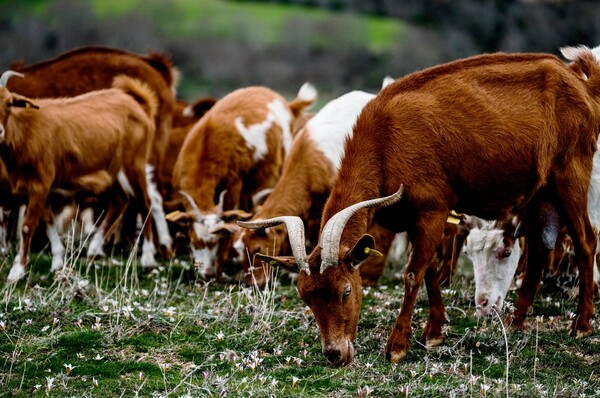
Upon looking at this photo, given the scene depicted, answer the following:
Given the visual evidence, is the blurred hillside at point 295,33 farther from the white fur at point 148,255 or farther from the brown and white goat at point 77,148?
the white fur at point 148,255

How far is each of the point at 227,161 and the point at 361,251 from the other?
532 cm

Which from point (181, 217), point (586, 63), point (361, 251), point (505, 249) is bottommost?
point (181, 217)

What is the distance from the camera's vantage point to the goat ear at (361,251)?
679cm

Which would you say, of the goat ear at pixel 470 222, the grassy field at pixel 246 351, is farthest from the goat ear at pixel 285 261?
the goat ear at pixel 470 222

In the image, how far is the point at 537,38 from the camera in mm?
36312

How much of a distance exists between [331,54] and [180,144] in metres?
22.0

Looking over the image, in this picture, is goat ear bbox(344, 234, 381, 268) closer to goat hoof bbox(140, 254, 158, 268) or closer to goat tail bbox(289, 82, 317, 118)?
goat hoof bbox(140, 254, 158, 268)

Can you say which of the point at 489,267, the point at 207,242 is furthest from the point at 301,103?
the point at 489,267

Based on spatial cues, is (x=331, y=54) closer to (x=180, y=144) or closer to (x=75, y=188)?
(x=180, y=144)

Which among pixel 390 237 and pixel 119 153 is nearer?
pixel 390 237

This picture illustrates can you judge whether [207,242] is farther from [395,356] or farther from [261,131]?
[395,356]

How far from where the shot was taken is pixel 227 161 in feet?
39.2

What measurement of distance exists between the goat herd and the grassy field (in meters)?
0.28

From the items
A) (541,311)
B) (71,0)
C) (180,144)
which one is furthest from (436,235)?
(71,0)
